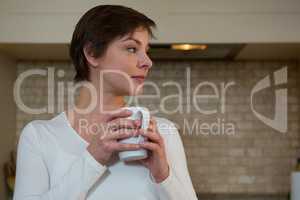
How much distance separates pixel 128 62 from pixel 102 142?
150 millimetres

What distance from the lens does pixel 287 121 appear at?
7.42 feet

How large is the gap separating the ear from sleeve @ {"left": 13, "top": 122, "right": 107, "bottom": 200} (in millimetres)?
155

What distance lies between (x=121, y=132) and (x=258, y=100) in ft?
5.58

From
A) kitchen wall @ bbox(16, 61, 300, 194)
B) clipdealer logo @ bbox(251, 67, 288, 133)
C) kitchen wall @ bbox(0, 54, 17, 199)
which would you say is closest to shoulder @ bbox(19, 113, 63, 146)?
kitchen wall @ bbox(0, 54, 17, 199)

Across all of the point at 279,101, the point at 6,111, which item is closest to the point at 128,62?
the point at 6,111

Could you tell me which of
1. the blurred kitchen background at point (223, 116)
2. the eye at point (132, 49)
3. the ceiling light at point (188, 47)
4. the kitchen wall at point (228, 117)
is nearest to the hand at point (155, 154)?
the eye at point (132, 49)

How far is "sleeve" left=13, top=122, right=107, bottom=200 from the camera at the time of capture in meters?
0.70

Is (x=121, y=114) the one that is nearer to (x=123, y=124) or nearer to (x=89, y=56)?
(x=123, y=124)

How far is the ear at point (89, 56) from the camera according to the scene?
2.58ft

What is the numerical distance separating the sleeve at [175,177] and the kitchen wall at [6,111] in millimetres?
1416

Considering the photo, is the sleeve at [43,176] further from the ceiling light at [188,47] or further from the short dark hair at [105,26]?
the ceiling light at [188,47]

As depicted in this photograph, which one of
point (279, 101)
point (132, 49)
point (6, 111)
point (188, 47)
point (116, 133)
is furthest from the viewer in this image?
point (279, 101)

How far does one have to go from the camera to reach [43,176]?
75 cm

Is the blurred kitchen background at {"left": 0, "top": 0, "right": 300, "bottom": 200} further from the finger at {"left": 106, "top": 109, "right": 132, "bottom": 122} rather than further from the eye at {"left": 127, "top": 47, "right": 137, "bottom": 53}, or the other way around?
the finger at {"left": 106, "top": 109, "right": 132, "bottom": 122}
